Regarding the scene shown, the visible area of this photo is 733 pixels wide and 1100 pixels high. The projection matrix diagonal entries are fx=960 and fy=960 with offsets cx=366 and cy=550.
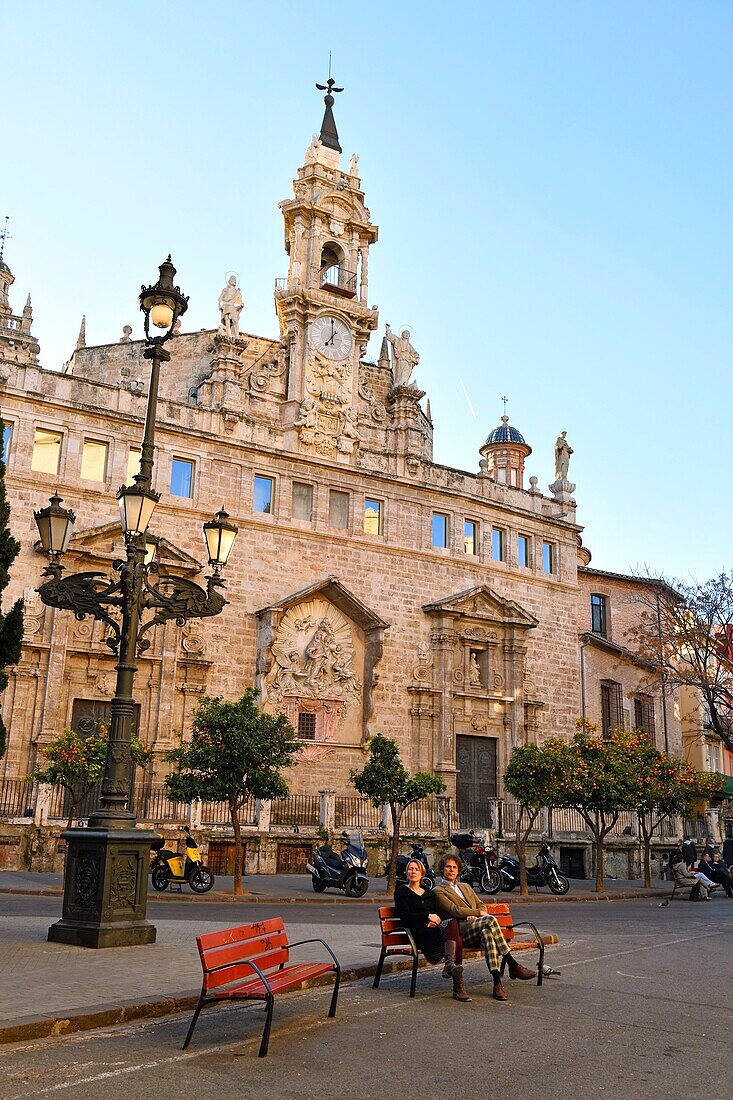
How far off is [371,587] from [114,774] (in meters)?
21.4

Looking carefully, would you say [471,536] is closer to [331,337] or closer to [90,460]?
[331,337]

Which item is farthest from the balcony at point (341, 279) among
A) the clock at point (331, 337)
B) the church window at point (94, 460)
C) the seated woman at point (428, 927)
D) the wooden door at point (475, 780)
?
the seated woman at point (428, 927)

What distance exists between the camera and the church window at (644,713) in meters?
39.4

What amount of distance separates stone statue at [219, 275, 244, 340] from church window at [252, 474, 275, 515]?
477 cm

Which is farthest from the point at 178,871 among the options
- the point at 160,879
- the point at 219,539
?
the point at 219,539

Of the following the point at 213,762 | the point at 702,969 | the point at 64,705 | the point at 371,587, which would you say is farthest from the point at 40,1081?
the point at 371,587

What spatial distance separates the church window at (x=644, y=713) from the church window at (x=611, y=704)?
32.7 inches

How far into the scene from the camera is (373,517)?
32.6 m

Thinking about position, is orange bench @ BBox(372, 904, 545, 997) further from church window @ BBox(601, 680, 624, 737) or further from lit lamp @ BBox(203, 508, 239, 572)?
church window @ BBox(601, 680, 624, 737)

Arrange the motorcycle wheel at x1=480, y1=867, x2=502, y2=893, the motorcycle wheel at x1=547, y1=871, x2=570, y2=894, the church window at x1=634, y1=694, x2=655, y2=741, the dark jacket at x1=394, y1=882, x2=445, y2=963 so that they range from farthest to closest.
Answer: the church window at x1=634, y1=694, x2=655, y2=741
the motorcycle wheel at x1=547, y1=871, x2=570, y2=894
the motorcycle wheel at x1=480, y1=867, x2=502, y2=893
the dark jacket at x1=394, y1=882, x2=445, y2=963

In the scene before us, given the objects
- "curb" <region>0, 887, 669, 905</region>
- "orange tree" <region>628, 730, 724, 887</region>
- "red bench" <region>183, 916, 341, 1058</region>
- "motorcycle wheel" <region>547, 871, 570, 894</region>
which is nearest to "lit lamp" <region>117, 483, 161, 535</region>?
"red bench" <region>183, 916, 341, 1058</region>

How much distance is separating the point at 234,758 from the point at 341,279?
20.1m

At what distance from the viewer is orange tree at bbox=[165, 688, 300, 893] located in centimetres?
1994

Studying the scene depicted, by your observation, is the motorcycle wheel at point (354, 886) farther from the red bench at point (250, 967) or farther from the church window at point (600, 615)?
the church window at point (600, 615)
